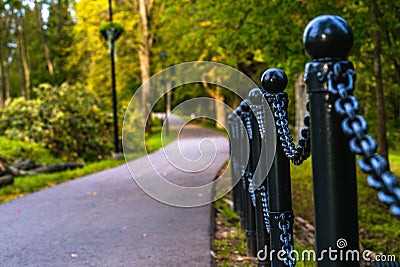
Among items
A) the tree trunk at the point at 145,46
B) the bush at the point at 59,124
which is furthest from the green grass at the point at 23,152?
the tree trunk at the point at 145,46

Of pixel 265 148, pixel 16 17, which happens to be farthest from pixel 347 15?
pixel 16 17

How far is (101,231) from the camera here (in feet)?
21.4

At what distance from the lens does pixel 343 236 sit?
1.83 m

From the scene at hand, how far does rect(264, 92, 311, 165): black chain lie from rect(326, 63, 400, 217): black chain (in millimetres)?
528

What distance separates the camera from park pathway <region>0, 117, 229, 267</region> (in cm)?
520

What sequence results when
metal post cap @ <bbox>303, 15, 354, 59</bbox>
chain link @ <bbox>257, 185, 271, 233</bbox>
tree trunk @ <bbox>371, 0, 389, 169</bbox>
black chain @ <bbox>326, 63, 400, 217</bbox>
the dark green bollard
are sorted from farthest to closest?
tree trunk @ <bbox>371, 0, 389, 169</bbox> < the dark green bollard < chain link @ <bbox>257, 185, 271, 233</bbox> < metal post cap @ <bbox>303, 15, 354, 59</bbox> < black chain @ <bbox>326, 63, 400, 217</bbox>

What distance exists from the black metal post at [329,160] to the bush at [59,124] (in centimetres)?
1671

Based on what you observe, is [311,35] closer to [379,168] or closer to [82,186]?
[379,168]

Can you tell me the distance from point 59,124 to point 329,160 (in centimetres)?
1750

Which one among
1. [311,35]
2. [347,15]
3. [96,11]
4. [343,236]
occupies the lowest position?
[343,236]

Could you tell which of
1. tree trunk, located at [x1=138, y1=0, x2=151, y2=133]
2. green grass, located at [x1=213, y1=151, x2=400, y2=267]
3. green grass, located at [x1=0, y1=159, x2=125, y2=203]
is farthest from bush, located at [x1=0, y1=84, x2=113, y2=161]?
tree trunk, located at [x1=138, y1=0, x2=151, y2=133]

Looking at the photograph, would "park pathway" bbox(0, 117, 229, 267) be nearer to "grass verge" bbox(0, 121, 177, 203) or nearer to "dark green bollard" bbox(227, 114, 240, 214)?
"dark green bollard" bbox(227, 114, 240, 214)

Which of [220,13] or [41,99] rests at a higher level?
[220,13]

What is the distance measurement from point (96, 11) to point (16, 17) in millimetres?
9040
